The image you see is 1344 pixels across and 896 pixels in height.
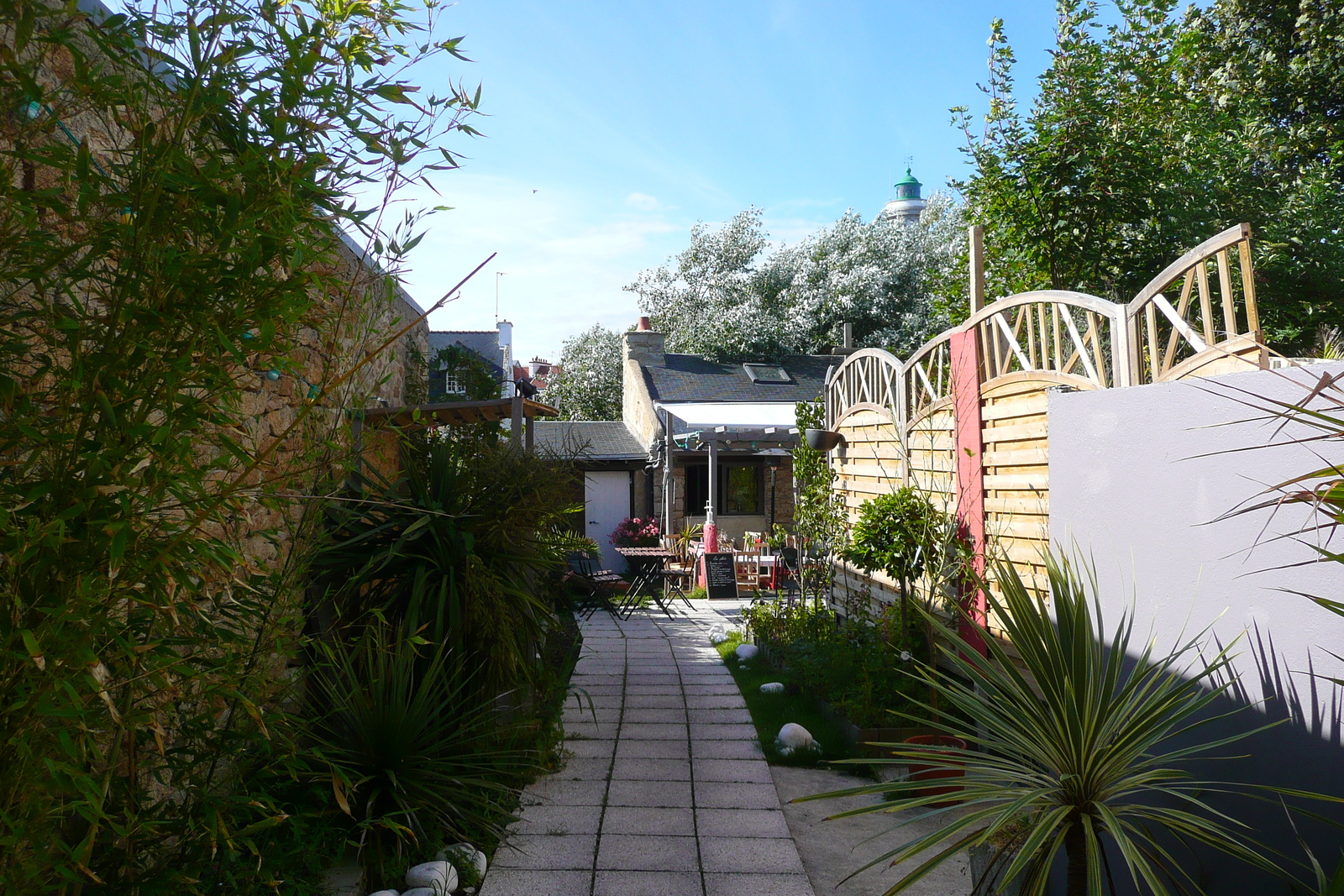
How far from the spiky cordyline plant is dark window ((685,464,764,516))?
536 inches

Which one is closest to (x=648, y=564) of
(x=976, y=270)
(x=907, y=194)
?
(x=976, y=270)

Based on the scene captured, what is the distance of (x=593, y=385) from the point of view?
90.6 feet

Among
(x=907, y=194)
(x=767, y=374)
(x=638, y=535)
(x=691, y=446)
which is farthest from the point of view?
(x=907, y=194)

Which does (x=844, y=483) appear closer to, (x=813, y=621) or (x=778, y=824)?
(x=813, y=621)

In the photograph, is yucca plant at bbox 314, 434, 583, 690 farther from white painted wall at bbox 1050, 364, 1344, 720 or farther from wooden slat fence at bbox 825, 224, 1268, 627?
white painted wall at bbox 1050, 364, 1344, 720

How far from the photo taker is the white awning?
45.9ft

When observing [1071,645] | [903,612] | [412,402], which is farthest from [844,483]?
[1071,645]

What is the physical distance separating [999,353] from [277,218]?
4.06 m

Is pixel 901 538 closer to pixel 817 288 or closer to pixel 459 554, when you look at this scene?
pixel 459 554

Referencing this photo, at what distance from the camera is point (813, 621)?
285 inches

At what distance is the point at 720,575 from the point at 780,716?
20.7 ft

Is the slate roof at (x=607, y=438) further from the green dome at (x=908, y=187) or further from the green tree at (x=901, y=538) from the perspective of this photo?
the green dome at (x=908, y=187)

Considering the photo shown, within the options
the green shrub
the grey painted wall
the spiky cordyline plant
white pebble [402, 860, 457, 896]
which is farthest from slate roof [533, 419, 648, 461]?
the spiky cordyline plant

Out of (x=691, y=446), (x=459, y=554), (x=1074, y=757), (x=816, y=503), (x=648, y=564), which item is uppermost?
(x=691, y=446)
